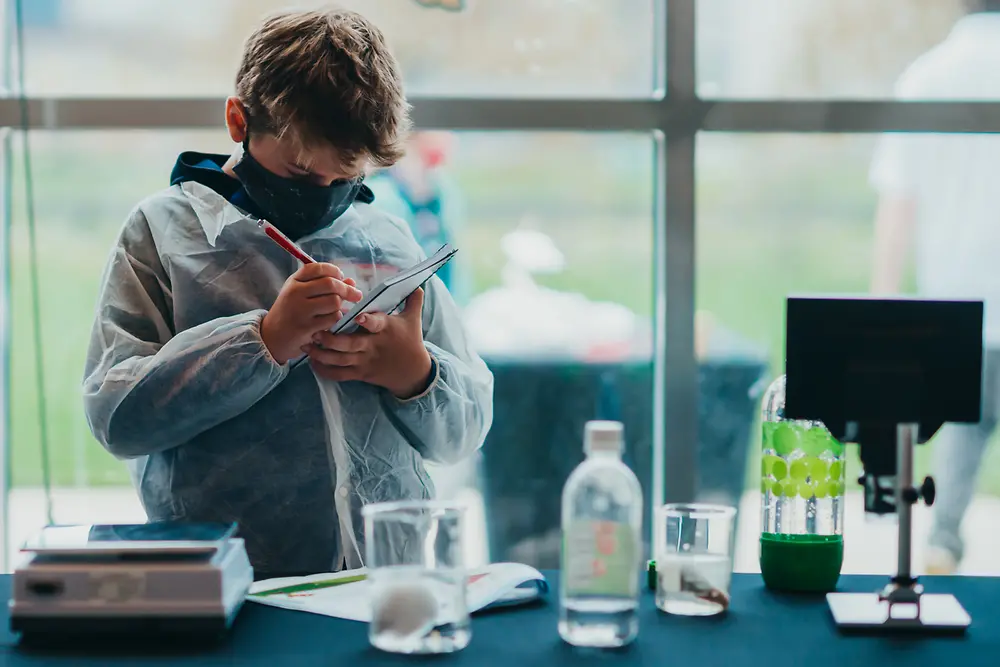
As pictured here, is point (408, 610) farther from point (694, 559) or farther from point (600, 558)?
point (694, 559)

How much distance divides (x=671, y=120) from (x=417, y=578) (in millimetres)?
1629

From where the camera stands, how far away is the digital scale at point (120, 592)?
38.2 inches

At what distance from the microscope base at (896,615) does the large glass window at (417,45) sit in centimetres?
152

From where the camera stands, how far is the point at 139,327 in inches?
52.8

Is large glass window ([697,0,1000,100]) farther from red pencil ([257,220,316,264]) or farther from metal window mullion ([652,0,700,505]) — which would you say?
red pencil ([257,220,316,264])

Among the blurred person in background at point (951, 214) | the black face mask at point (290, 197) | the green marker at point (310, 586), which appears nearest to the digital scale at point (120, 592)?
the green marker at point (310, 586)

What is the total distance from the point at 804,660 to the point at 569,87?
5.59ft

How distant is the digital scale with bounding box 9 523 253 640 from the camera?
0.97 metres

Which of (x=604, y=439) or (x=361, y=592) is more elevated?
(x=604, y=439)

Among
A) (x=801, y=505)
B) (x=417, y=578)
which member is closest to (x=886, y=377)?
(x=801, y=505)

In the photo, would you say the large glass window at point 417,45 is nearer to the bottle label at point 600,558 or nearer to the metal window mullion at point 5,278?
the metal window mullion at point 5,278

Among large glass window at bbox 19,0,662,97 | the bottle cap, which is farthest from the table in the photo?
large glass window at bbox 19,0,662,97

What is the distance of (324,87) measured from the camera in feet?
4.42

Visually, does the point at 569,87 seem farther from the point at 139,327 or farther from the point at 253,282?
the point at 139,327
